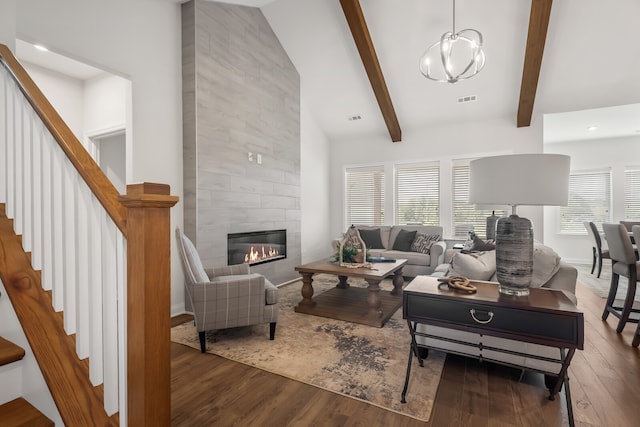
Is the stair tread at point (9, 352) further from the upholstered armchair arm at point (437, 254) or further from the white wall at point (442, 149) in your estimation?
the white wall at point (442, 149)

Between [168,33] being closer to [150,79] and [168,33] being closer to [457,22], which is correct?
[150,79]

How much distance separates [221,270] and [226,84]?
7.57 feet

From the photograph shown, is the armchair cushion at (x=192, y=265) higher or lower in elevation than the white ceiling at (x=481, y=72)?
lower

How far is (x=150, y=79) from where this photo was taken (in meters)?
3.30

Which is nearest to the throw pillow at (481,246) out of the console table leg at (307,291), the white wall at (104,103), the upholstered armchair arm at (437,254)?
the upholstered armchair arm at (437,254)

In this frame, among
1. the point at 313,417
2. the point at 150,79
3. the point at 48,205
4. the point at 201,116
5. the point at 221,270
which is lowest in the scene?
the point at 313,417

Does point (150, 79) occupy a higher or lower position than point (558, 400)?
higher

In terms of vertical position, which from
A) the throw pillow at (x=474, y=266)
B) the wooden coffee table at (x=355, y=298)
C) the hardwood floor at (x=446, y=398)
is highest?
the throw pillow at (x=474, y=266)

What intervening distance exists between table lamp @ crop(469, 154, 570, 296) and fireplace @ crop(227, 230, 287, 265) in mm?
2941

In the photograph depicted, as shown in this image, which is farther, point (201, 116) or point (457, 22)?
point (457, 22)

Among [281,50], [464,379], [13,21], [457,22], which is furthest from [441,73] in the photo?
[13,21]

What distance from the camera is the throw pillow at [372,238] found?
18.8 ft

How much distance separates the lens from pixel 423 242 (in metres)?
5.31

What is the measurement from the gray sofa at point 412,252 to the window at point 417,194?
0.43m
